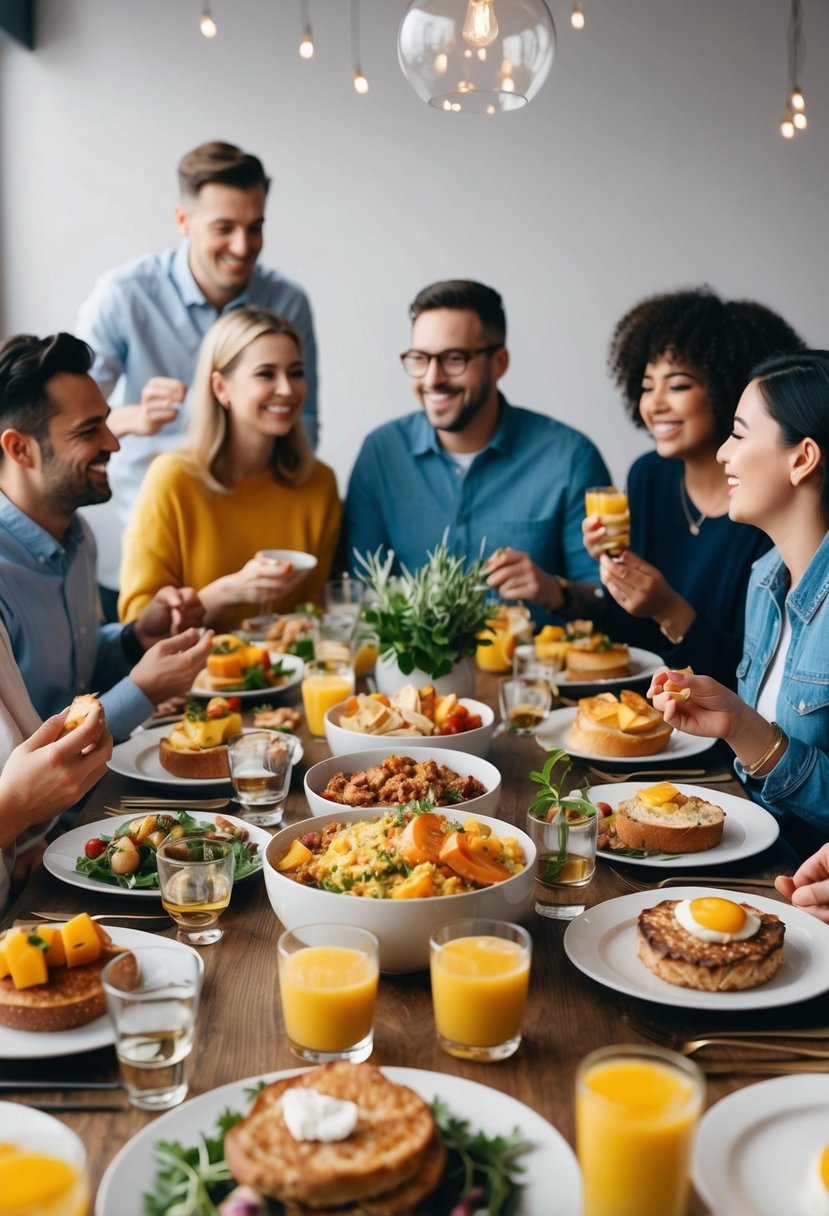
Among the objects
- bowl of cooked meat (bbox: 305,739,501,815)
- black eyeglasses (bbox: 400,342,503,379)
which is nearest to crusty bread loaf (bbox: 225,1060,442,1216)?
bowl of cooked meat (bbox: 305,739,501,815)

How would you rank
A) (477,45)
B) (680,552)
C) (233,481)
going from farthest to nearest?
(233,481) → (680,552) → (477,45)

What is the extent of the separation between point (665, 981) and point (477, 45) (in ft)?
5.66

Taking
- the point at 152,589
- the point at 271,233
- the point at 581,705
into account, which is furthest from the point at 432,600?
the point at 271,233

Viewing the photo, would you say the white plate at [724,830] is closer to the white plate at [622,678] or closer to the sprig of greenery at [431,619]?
the sprig of greenery at [431,619]

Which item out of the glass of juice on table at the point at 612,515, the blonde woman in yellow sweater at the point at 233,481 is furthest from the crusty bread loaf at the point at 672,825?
the blonde woman in yellow sweater at the point at 233,481

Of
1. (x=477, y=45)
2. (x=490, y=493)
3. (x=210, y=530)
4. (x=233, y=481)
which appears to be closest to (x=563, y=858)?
(x=477, y=45)

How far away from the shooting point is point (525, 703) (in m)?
2.33

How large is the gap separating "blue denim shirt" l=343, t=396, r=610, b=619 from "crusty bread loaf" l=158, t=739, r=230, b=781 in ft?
6.02

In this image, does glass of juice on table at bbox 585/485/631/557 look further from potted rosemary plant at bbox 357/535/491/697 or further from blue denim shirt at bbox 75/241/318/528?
blue denim shirt at bbox 75/241/318/528

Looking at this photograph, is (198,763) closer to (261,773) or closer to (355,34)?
(261,773)

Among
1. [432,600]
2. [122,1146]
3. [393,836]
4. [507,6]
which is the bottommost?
[122,1146]

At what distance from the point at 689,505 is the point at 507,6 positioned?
64.1 inches

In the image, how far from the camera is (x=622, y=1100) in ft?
3.07

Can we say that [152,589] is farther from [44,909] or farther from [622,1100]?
[622,1100]
